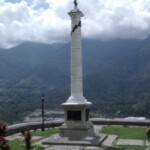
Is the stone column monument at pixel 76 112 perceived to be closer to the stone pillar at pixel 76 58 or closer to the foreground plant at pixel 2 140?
the stone pillar at pixel 76 58

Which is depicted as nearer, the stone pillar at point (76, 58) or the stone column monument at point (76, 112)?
the stone column monument at point (76, 112)

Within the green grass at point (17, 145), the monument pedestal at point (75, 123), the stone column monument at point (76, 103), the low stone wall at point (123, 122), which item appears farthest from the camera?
the low stone wall at point (123, 122)

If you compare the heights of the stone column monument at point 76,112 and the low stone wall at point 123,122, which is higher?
the stone column monument at point 76,112

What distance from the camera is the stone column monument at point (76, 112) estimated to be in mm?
17289

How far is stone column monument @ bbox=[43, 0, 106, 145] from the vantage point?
17.3 m

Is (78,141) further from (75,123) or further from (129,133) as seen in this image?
(129,133)

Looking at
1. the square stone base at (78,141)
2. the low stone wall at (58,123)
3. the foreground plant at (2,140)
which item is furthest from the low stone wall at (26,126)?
the foreground plant at (2,140)

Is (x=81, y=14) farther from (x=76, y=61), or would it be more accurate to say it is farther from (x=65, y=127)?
(x=65, y=127)

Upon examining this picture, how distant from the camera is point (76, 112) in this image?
717 inches

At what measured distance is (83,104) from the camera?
1812 cm

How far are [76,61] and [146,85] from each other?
5827 inches

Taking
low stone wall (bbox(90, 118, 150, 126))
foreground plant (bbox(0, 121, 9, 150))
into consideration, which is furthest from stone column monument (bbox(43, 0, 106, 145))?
low stone wall (bbox(90, 118, 150, 126))

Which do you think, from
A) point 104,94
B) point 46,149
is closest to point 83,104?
point 46,149

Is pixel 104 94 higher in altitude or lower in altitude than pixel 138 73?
lower
